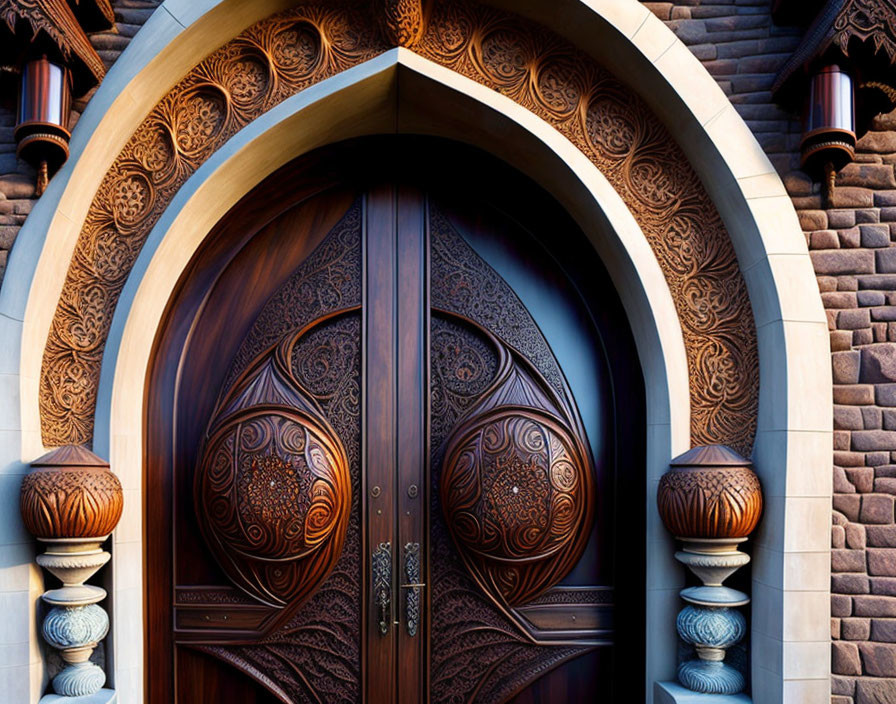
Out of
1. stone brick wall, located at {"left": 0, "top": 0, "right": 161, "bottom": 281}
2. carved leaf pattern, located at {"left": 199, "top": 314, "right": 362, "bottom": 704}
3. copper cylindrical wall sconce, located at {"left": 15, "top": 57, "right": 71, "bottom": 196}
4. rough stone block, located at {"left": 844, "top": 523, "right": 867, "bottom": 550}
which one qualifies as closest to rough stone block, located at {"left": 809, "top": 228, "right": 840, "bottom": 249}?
rough stone block, located at {"left": 844, "top": 523, "right": 867, "bottom": 550}

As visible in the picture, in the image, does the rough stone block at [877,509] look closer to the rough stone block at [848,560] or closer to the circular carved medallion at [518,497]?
the rough stone block at [848,560]

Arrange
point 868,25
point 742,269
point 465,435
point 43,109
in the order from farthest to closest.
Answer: point 465,435, point 742,269, point 43,109, point 868,25

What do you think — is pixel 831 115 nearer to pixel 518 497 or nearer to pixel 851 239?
pixel 851 239

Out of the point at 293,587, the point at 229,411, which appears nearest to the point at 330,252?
the point at 229,411

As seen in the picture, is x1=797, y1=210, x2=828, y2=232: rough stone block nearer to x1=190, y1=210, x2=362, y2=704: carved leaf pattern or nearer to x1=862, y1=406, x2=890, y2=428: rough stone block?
x1=862, y1=406, x2=890, y2=428: rough stone block

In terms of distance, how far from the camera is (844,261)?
238 cm

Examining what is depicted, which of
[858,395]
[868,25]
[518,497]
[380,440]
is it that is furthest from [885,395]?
[380,440]

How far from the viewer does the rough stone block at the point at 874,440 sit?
2.33m

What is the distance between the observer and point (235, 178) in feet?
8.52

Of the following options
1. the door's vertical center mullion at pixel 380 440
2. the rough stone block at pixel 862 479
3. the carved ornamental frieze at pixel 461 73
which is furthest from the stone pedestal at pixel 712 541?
the door's vertical center mullion at pixel 380 440

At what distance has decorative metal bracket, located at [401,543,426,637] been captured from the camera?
8.61ft

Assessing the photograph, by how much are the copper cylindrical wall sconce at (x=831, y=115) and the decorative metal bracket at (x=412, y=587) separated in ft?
6.59

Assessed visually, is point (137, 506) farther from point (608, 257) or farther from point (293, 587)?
point (608, 257)

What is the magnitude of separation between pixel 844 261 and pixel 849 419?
55 cm
